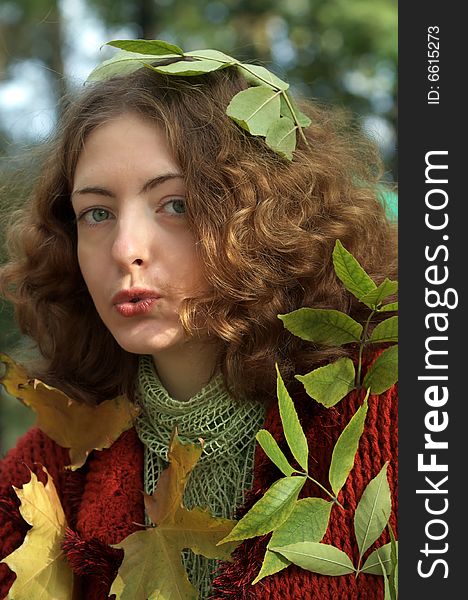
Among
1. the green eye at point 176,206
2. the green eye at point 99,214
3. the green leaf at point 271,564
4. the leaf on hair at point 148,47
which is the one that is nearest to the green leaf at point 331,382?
the green leaf at point 271,564

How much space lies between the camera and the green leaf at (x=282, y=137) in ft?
4.32

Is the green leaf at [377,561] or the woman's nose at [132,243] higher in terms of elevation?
the woman's nose at [132,243]

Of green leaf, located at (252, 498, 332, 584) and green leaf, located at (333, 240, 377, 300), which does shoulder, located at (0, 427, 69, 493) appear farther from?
green leaf, located at (333, 240, 377, 300)

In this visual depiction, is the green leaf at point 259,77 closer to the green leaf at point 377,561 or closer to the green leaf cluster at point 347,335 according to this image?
the green leaf cluster at point 347,335

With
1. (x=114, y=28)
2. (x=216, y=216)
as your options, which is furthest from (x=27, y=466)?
(x=114, y=28)

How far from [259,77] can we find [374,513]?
0.65 metres

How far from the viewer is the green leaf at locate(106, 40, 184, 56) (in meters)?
1.33

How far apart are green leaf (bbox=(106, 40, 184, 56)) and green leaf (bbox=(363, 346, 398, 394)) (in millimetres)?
541

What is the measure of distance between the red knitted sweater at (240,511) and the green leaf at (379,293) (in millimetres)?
129

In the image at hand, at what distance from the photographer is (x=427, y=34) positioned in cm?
111

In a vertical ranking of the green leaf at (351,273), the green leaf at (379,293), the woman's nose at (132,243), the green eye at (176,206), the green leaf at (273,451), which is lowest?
the green leaf at (273,451)

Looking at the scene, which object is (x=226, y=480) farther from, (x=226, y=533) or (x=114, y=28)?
(x=114, y=28)

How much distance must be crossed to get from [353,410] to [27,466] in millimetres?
569

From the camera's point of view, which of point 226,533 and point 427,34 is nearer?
point 427,34
